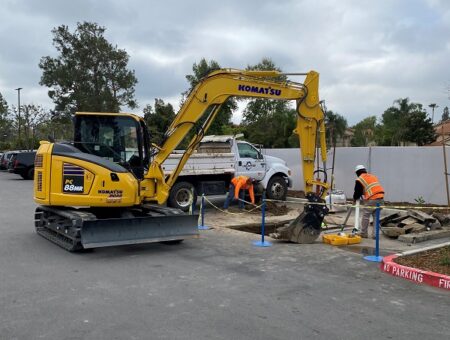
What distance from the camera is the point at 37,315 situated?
5.46m

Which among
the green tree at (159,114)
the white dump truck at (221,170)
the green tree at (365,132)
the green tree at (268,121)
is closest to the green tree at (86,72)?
the green tree at (159,114)

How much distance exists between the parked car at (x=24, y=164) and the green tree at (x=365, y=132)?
5728 centimetres

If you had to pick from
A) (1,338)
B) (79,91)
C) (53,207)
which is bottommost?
(1,338)

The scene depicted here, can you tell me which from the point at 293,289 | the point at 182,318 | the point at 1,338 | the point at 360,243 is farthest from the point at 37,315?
the point at 360,243

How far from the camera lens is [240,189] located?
1558cm

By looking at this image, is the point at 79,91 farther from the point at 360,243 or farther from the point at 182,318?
the point at 182,318

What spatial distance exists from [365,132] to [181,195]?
72.6m

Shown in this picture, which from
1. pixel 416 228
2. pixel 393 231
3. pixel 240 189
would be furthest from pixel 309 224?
pixel 240 189

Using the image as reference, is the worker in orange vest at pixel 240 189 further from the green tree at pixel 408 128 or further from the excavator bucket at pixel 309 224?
the green tree at pixel 408 128

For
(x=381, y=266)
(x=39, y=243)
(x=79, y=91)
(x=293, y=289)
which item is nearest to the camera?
(x=293, y=289)

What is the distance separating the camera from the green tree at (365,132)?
78.6 m

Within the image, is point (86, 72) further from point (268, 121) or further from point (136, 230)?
point (136, 230)

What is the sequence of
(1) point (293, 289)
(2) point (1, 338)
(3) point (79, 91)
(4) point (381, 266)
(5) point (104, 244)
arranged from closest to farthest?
(2) point (1, 338)
(1) point (293, 289)
(4) point (381, 266)
(5) point (104, 244)
(3) point (79, 91)

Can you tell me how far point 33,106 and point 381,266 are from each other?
5755 centimetres
